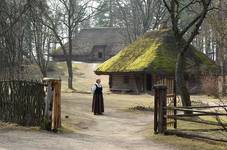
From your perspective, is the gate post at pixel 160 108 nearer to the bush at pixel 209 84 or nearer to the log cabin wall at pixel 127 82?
the bush at pixel 209 84

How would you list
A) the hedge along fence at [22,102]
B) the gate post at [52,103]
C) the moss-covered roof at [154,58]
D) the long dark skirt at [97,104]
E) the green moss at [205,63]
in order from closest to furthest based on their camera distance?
the gate post at [52,103], the hedge along fence at [22,102], the long dark skirt at [97,104], the moss-covered roof at [154,58], the green moss at [205,63]

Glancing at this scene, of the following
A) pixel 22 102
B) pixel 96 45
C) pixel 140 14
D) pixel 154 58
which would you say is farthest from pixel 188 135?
pixel 96 45

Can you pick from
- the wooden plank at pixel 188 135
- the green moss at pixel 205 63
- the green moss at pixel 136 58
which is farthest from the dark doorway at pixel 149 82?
the wooden plank at pixel 188 135

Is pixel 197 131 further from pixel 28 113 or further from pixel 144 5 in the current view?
pixel 144 5

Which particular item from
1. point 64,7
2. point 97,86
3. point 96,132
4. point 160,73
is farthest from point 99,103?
point 64,7

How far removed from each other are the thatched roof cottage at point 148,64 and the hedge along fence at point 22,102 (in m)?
25.2

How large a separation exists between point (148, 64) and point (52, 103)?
26.4 meters

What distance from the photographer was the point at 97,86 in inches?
923

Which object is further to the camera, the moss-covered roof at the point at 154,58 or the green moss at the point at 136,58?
the green moss at the point at 136,58

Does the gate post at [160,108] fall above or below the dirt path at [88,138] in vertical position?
above

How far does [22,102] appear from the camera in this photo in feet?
51.5

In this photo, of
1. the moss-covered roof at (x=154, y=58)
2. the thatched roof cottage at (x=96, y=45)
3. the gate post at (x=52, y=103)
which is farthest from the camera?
the thatched roof cottage at (x=96, y=45)

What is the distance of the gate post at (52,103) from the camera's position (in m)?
15.2

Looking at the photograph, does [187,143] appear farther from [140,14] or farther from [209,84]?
[140,14]
